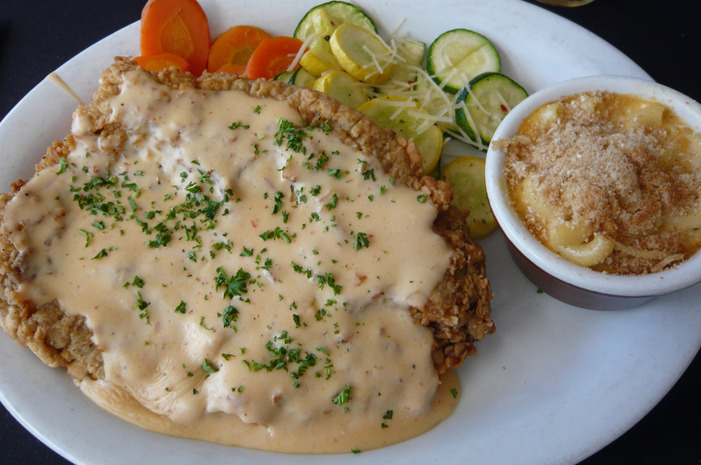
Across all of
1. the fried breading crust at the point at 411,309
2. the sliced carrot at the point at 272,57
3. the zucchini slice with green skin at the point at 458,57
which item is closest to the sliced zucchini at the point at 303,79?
the sliced carrot at the point at 272,57

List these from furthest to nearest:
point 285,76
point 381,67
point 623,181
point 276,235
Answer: point 285,76, point 381,67, point 276,235, point 623,181

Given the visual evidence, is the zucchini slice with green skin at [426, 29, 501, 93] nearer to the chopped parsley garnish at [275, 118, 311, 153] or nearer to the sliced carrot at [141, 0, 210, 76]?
the chopped parsley garnish at [275, 118, 311, 153]

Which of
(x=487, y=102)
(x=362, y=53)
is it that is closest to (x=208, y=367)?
(x=362, y=53)

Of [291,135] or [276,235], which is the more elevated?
[291,135]

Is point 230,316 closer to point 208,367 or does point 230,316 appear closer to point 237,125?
point 208,367

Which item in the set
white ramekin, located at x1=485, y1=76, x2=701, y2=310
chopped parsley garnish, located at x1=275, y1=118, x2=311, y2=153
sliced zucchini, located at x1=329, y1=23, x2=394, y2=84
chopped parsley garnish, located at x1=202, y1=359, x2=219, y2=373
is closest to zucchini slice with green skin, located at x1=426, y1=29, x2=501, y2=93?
sliced zucchini, located at x1=329, y1=23, x2=394, y2=84

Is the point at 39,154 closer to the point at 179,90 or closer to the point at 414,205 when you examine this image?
the point at 179,90
